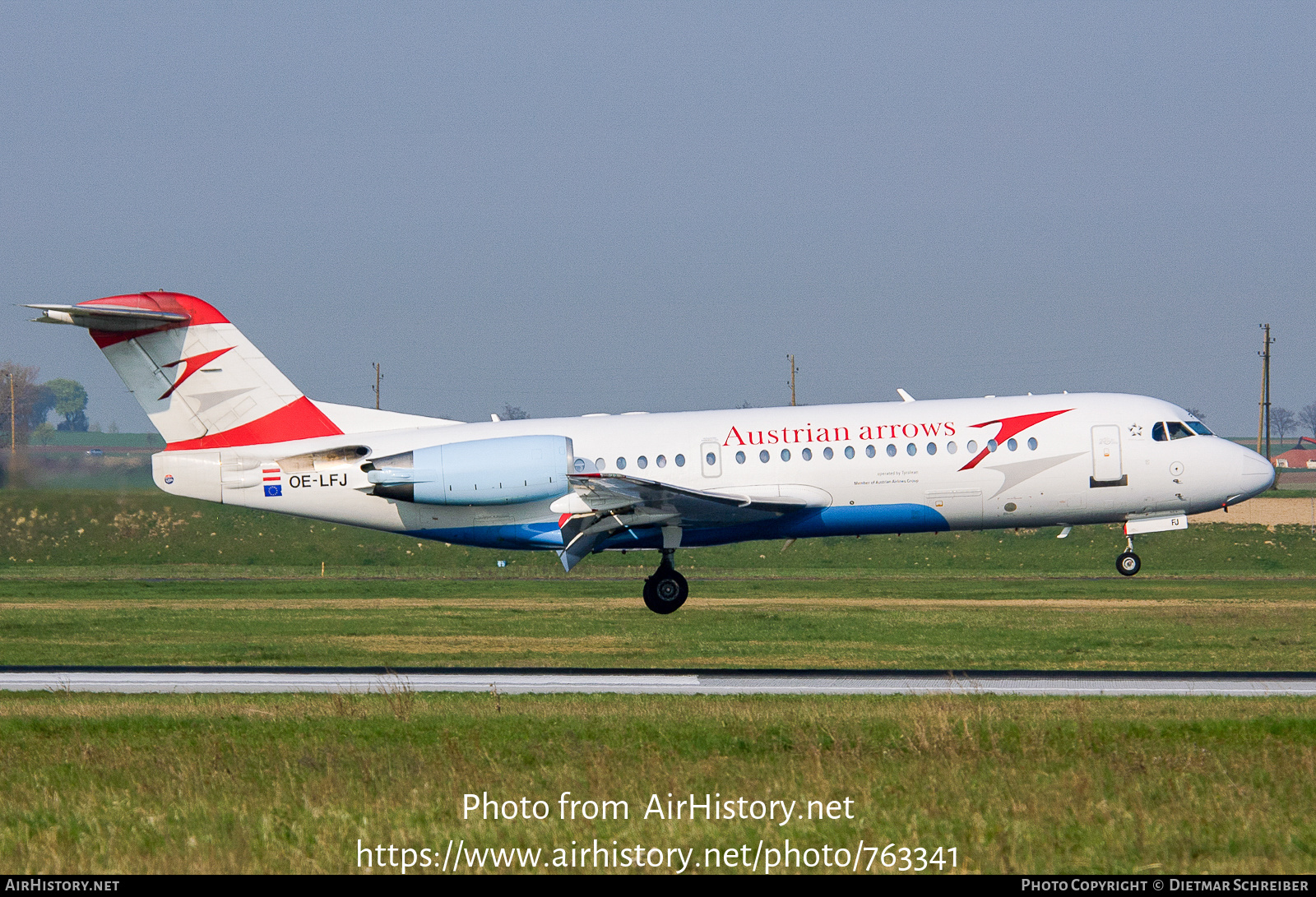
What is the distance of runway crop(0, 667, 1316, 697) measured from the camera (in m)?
20.0

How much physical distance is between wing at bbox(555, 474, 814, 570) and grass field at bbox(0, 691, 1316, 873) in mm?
9840

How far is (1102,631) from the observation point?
97.6ft

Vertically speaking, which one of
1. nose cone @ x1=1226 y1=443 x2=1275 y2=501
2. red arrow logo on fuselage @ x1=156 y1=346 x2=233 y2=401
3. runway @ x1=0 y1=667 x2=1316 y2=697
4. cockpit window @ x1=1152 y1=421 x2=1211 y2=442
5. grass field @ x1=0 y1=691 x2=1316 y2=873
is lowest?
runway @ x1=0 y1=667 x2=1316 y2=697

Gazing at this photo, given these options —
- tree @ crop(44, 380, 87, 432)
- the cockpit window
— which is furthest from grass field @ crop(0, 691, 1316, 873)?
tree @ crop(44, 380, 87, 432)

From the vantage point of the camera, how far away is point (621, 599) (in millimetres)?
39000

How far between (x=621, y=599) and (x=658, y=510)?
36.3 ft

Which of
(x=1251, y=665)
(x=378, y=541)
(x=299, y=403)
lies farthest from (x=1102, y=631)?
(x=378, y=541)

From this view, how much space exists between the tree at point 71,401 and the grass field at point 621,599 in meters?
83.0

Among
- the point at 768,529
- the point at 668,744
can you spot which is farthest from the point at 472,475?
the point at 668,744

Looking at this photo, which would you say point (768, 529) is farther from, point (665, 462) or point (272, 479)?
point (272, 479)

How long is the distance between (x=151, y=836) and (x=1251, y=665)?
60.8 ft

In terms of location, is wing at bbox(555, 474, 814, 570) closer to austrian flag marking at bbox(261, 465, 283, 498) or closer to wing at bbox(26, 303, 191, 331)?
austrian flag marking at bbox(261, 465, 283, 498)

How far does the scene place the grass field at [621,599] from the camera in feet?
87.5
